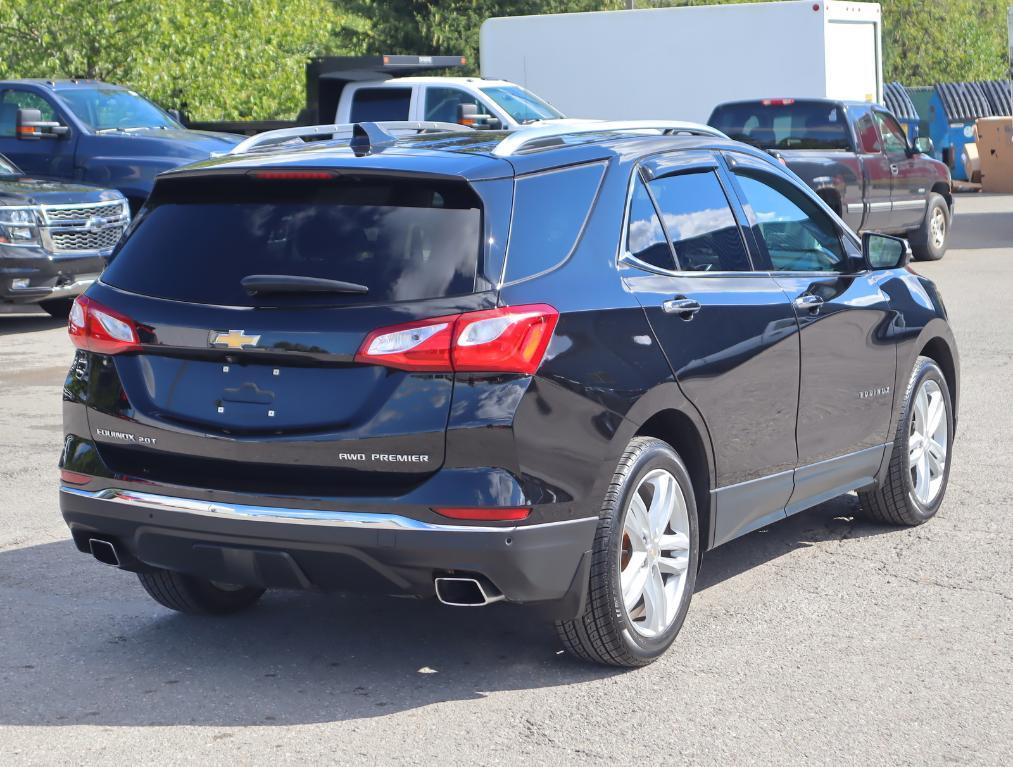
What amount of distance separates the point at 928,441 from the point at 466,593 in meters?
3.08

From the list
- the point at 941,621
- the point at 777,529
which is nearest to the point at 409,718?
the point at 941,621

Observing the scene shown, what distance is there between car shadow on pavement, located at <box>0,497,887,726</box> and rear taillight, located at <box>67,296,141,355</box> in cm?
104

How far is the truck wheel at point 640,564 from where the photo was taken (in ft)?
15.5

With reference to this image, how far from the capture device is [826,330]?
6.03 m

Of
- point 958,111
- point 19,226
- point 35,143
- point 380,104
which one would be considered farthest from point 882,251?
point 958,111

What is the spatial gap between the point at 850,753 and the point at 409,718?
1.25m

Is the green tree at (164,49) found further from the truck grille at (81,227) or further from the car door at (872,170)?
the car door at (872,170)

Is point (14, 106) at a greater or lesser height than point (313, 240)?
lesser

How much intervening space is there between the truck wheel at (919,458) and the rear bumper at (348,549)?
2423mm

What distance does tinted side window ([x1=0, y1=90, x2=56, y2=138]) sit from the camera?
17672mm

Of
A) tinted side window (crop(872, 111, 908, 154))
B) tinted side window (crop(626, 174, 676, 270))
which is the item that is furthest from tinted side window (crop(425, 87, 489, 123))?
tinted side window (crop(626, 174, 676, 270))

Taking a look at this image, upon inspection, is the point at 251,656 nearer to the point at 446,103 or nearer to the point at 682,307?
the point at 682,307

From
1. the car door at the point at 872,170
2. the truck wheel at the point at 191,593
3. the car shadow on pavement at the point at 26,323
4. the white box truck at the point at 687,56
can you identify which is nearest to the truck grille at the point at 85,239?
the car shadow on pavement at the point at 26,323

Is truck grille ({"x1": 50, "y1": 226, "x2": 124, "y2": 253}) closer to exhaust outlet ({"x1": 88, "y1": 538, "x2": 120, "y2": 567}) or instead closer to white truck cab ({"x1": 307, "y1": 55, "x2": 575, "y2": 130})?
white truck cab ({"x1": 307, "y1": 55, "x2": 575, "y2": 130})
